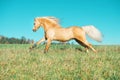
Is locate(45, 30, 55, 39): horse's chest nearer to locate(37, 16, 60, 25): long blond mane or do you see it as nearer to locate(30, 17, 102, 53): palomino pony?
locate(30, 17, 102, 53): palomino pony

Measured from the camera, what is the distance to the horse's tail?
1595 cm

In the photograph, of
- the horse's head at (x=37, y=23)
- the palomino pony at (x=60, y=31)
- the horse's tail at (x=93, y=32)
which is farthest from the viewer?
the horse's tail at (x=93, y=32)

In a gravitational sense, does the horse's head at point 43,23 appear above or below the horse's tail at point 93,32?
above

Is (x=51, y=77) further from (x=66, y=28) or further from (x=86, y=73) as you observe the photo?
(x=66, y=28)

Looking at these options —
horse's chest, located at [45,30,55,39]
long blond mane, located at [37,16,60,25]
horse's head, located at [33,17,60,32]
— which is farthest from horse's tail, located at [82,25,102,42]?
horse's chest, located at [45,30,55,39]

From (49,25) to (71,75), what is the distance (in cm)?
866

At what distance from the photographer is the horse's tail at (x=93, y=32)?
1595 centimetres

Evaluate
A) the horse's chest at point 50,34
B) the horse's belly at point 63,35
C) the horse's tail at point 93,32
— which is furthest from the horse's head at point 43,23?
the horse's tail at point 93,32

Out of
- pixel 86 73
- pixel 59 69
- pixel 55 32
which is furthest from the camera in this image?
pixel 55 32

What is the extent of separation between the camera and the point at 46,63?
8.63 metres

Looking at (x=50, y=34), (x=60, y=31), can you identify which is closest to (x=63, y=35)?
(x=60, y=31)

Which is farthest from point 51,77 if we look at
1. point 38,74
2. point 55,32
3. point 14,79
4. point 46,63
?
point 55,32

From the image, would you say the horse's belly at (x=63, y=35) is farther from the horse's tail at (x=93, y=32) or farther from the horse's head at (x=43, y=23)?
the horse's tail at (x=93, y=32)

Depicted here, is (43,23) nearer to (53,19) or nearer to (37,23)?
(37,23)
